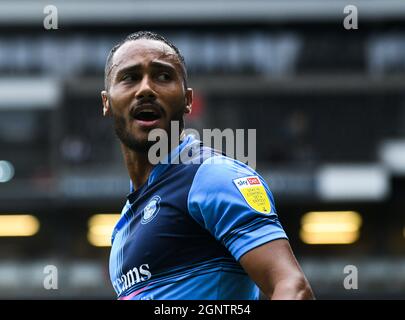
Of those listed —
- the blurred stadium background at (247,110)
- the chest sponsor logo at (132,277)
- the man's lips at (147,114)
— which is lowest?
the chest sponsor logo at (132,277)

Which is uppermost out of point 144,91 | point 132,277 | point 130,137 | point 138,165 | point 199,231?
point 144,91

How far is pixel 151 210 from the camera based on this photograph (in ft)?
11.5

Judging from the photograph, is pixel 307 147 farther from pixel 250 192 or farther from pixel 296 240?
pixel 250 192

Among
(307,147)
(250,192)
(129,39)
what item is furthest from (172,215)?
(307,147)

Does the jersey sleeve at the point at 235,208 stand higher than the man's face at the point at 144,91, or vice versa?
the man's face at the point at 144,91

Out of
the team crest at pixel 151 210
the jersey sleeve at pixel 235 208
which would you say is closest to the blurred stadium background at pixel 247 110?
the team crest at pixel 151 210

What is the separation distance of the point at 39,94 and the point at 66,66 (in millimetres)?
1375

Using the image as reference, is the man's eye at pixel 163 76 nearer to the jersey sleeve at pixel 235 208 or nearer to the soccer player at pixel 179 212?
the soccer player at pixel 179 212

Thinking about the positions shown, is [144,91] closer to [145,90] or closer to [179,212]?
[145,90]

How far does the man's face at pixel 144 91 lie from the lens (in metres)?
3.61

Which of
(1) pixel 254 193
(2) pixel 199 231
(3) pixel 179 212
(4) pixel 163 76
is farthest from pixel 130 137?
(1) pixel 254 193

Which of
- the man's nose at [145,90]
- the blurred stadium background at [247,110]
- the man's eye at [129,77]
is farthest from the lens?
the blurred stadium background at [247,110]

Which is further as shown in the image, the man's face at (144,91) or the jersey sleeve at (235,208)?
the man's face at (144,91)

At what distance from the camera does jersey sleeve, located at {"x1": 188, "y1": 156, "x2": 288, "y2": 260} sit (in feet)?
10.1
